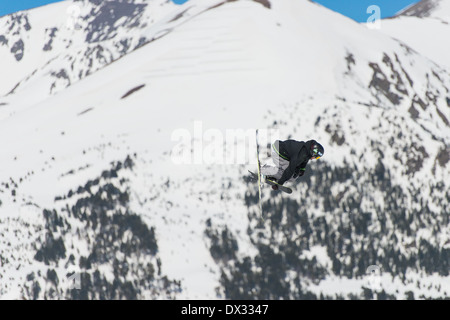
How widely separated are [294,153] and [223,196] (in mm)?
107715

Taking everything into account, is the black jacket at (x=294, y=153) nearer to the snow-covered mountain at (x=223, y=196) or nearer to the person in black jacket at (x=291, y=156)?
the person in black jacket at (x=291, y=156)

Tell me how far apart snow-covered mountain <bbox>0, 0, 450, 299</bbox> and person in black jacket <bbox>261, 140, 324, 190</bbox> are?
10341cm

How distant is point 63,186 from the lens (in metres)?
128

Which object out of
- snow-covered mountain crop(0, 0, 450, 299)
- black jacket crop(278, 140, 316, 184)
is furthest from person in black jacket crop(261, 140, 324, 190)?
snow-covered mountain crop(0, 0, 450, 299)

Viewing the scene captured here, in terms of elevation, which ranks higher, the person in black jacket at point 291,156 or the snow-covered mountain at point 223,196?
the person in black jacket at point 291,156

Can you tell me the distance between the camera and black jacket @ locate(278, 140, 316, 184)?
64.2 feet

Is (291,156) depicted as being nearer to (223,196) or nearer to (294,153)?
(294,153)

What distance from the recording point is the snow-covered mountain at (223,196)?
12619cm

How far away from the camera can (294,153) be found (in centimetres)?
1984

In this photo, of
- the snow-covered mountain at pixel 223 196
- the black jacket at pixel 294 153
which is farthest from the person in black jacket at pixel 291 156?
the snow-covered mountain at pixel 223 196

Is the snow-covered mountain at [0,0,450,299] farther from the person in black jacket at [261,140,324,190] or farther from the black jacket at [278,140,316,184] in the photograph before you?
the black jacket at [278,140,316,184]

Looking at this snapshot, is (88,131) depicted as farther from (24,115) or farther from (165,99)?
(24,115)

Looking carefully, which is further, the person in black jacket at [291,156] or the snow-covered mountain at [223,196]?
the snow-covered mountain at [223,196]
